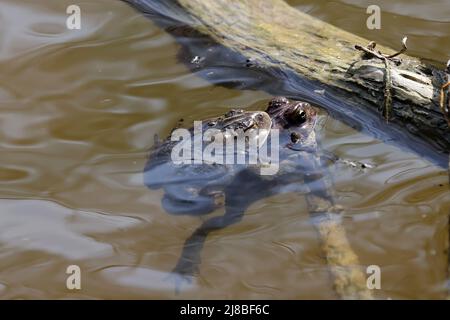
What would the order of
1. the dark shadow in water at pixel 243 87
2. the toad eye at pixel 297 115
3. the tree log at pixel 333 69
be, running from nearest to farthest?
the dark shadow in water at pixel 243 87 → the tree log at pixel 333 69 → the toad eye at pixel 297 115

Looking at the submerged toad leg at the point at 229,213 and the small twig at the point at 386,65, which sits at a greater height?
the small twig at the point at 386,65

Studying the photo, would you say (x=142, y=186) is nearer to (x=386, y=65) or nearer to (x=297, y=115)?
(x=297, y=115)

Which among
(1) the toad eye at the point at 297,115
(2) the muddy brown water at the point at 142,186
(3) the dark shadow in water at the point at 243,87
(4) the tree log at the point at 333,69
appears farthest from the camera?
(1) the toad eye at the point at 297,115

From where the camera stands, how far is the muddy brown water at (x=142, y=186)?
126 inches

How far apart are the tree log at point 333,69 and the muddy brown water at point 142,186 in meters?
0.12

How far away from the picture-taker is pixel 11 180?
13.0ft

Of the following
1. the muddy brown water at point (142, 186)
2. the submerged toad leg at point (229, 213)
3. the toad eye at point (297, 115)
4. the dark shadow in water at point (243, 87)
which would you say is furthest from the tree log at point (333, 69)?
the submerged toad leg at point (229, 213)

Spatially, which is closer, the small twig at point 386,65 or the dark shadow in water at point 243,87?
the dark shadow in water at point 243,87

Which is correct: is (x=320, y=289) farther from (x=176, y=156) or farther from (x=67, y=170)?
(x=67, y=170)

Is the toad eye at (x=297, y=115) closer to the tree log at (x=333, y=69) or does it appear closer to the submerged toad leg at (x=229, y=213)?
the tree log at (x=333, y=69)

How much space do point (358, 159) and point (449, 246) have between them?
2.76ft

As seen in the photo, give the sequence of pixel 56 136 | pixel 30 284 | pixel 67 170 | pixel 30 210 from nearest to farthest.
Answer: pixel 30 284, pixel 30 210, pixel 67 170, pixel 56 136

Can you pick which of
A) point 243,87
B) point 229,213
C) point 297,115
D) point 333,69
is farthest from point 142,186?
point 333,69
